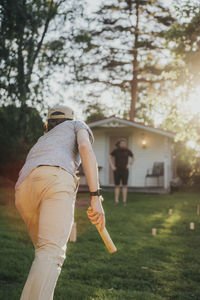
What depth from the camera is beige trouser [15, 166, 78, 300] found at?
2.40m

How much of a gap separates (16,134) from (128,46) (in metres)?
17.4

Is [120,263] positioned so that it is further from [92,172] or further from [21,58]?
[21,58]

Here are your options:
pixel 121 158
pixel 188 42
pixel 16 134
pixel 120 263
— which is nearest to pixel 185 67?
pixel 188 42

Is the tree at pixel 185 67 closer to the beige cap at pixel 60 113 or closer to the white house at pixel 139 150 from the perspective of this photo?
the white house at pixel 139 150

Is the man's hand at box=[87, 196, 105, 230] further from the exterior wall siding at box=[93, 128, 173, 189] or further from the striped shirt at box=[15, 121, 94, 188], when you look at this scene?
the exterior wall siding at box=[93, 128, 173, 189]

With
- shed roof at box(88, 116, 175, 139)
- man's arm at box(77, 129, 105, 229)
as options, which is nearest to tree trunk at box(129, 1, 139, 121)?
shed roof at box(88, 116, 175, 139)

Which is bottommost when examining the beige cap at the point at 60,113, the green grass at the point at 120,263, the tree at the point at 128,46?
the green grass at the point at 120,263

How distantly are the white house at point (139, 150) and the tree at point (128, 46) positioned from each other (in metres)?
7.02

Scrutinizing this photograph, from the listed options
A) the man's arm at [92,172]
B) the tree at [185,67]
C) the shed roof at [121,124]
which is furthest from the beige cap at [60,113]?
the shed roof at [121,124]

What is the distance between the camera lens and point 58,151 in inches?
107

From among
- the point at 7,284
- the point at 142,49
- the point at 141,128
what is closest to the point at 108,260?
the point at 7,284

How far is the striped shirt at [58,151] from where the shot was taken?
2.68 meters

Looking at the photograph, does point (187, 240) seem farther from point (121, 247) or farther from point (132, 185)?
point (132, 185)

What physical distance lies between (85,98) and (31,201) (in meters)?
27.1
